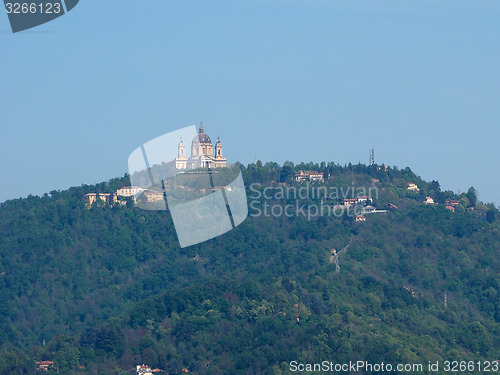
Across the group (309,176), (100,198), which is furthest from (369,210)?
(100,198)

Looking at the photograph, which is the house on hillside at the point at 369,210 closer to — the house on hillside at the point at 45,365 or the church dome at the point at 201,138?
the church dome at the point at 201,138

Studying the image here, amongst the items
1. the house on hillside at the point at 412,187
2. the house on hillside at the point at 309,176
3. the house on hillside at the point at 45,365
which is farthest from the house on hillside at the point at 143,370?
the house on hillside at the point at 412,187

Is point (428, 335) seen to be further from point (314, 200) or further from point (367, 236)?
point (314, 200)

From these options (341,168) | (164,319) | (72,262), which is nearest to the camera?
(164,319)

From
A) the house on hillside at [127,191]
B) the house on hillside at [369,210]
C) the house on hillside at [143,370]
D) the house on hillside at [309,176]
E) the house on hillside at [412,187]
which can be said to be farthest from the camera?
the house on hillside at [309,176]

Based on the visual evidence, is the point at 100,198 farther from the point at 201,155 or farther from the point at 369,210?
the point at 369,210

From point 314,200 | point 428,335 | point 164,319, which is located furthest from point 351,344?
point 314,200

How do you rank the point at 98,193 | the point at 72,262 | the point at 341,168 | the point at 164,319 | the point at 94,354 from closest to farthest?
the point at 94,354
the point at 164,319
the point at 72,262
the point at 98,193
the point at 341,168

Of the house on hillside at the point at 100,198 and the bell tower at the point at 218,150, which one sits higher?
the bell tower at the point at 218,150
